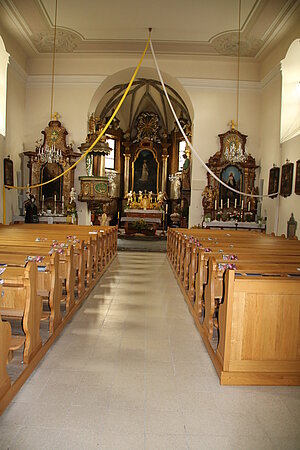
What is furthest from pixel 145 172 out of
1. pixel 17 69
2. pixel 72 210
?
pixel 17 69

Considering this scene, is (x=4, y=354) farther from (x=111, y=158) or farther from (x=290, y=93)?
(x=111, y=158)

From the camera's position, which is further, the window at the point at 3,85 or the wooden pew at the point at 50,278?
the window at the point at 3,85

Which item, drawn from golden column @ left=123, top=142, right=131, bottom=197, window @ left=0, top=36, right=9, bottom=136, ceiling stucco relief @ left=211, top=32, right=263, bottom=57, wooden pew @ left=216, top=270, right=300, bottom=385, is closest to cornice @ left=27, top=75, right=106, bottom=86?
window @ left=0, top=36, right=9, bottom=136

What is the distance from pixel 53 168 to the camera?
42.7 feet

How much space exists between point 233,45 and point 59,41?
6084 mm

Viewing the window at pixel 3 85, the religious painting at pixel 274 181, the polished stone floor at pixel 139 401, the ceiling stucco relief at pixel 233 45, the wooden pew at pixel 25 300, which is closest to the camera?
the polished stone floor at pixel 139 401

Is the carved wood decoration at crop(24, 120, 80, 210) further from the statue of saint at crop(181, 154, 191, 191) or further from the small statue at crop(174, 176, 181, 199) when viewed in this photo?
the small statue at crop(174, 176, 181, 199)

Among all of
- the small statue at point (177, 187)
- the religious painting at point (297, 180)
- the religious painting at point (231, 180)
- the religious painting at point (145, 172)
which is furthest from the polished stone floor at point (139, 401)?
the religious painting at point (145, 172)

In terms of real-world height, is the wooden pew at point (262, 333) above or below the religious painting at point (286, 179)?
below

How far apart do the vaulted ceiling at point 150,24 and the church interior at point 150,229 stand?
2.5 inches

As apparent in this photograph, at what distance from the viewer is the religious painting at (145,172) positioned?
67.0 feet

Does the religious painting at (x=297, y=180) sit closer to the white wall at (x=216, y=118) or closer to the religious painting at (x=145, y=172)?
the white wall at (x=216, y=118)

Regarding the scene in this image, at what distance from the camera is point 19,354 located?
10.4 feet

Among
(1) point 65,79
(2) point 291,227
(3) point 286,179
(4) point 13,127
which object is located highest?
(1) point 65,79
